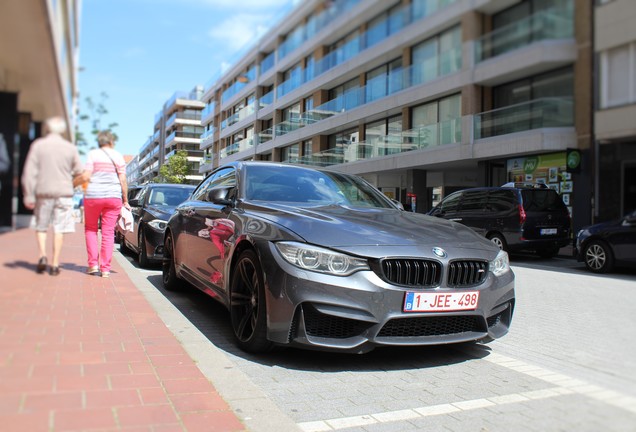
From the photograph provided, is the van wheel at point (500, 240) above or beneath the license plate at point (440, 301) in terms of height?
beneath

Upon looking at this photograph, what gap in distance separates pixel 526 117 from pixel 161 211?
601 inches

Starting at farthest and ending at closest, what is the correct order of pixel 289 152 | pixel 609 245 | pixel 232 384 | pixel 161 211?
pixel 289 152 < pixel 609 245 < pixel 161 211 < pixel 232 384

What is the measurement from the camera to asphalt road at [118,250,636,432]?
2826 mm

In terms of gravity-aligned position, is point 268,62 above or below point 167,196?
above

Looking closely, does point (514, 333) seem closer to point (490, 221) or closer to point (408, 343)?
point (408, 343)

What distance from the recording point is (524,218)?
12.6 meters

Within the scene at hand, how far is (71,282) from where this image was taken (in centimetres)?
147

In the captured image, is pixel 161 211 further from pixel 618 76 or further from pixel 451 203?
pixel 618 76

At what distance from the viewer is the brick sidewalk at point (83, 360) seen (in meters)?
1.28

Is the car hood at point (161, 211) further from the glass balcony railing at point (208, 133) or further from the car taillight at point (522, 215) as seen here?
the glass balcony railing at point (208, 133)

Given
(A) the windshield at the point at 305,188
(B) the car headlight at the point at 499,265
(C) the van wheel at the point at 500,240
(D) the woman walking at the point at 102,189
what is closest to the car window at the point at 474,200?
(C) the van wheel at the point at 500,240

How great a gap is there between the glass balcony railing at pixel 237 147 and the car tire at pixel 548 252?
35597mm

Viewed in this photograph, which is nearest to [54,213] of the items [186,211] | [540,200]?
[186,211]

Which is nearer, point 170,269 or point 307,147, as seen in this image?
point 170,269
